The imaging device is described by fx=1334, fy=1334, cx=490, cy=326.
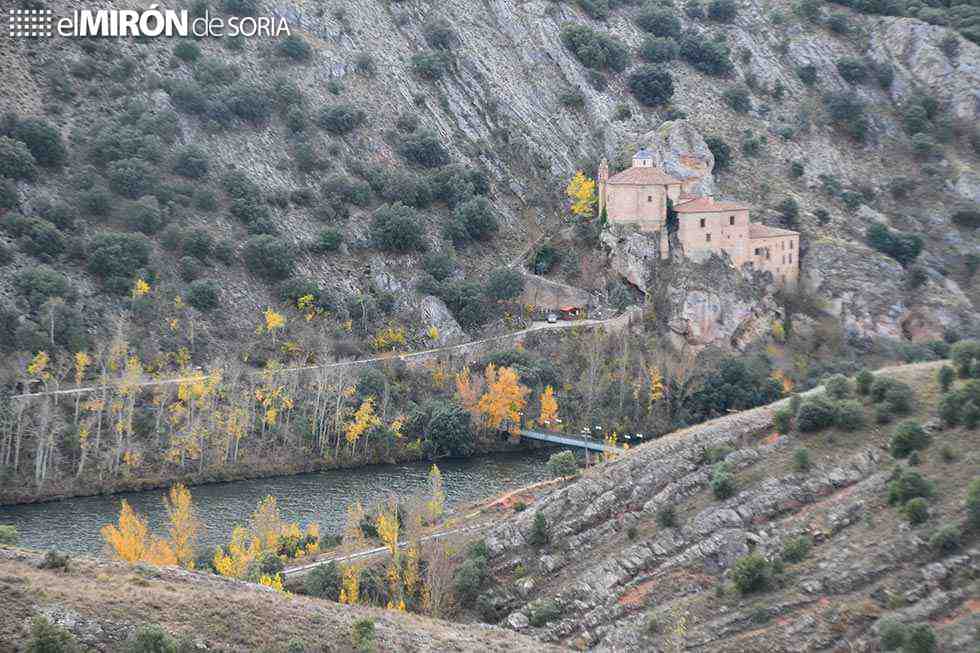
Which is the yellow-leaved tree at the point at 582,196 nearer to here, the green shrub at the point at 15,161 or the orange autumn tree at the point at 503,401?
the orange autumn tree at the point at 503,401

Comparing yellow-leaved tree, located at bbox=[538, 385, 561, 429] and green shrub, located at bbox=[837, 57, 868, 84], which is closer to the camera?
yellow-leaved tree, located at bbox=[538, 385, 561, 429]

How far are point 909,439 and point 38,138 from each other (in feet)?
197

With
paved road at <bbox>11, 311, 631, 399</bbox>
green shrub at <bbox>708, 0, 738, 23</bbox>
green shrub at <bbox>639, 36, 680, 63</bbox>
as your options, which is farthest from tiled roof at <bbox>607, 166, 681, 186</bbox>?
green shrub at <bbox>708, 0, 738, 23</bbox>

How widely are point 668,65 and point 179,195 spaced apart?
1832 inches

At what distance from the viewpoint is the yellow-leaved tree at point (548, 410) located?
83.6m

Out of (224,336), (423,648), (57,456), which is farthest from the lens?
(224,336)

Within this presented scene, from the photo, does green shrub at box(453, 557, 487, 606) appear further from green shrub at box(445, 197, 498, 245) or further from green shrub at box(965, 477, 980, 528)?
green shrub at box(445, 197, 498, 245)

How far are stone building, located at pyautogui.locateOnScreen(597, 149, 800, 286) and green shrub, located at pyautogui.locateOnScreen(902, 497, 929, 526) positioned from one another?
50133 mm

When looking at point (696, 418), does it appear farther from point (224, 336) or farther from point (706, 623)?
point (706, 623)

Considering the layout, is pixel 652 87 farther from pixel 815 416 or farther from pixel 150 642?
pixel 150 642

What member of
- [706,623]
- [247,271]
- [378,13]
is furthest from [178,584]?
[378,13]

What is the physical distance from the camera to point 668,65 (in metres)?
115

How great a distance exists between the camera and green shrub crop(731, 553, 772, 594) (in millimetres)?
45969

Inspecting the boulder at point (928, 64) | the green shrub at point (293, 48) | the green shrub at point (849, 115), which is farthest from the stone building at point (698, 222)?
the boulder at point (928, 64)
